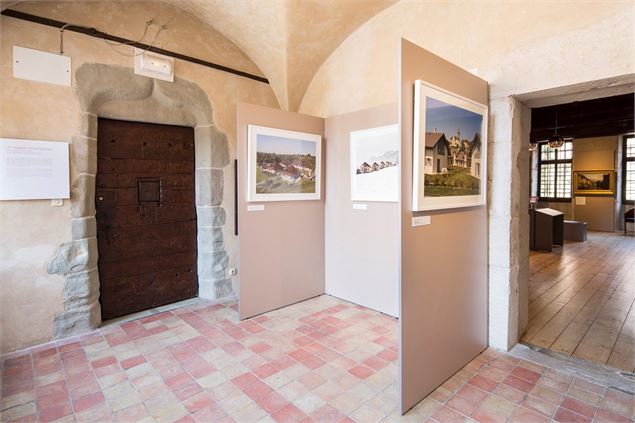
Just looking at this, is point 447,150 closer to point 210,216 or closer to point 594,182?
point 210,216

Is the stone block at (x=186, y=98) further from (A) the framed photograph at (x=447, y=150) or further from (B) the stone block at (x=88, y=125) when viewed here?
(A) the framed photograph at (x=447, y=150)

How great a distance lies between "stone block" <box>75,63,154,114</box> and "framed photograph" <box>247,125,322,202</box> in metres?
1.38

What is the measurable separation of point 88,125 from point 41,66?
0.61m

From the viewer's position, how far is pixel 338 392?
231 centimetres

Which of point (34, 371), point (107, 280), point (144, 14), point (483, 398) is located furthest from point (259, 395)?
point (144, 14)

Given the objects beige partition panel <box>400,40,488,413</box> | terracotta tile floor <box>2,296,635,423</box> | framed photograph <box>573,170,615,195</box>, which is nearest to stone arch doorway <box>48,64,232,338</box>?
terracotta tile floor <box>2,296,635,423</box>

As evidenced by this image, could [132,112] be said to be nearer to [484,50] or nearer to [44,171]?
[44,171]

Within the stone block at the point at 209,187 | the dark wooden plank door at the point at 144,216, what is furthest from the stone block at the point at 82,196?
the stone block at the point at 209,187

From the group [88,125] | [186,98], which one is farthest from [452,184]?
[88,125]

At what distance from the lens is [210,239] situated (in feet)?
14.0

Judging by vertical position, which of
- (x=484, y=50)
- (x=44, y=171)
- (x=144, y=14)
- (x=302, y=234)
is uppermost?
(x=144, y=14)

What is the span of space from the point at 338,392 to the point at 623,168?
47.4 ft

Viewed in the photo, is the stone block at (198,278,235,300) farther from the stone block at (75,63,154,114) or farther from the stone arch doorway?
the stone block at (75,63,154,114)

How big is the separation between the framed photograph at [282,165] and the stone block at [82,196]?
1.63 meters
